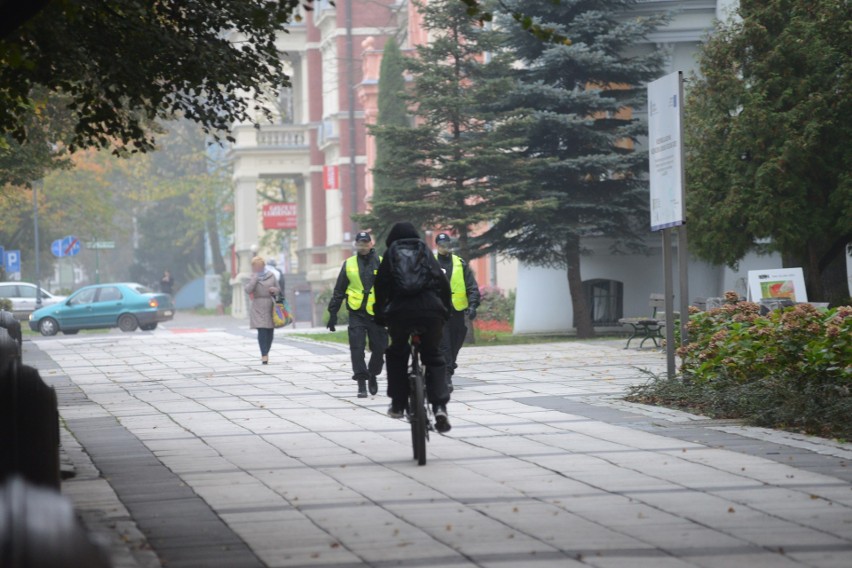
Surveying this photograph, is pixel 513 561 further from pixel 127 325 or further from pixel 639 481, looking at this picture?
pixel 127 325

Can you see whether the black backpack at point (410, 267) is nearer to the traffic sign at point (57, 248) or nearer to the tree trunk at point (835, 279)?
the tree trunk at point (835, 279)

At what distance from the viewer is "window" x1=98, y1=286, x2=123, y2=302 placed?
4497 centimetres

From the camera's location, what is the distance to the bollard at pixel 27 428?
23.5 feet

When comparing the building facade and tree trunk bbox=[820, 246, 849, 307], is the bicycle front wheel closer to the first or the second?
tree trunk bbox=[820, 246, 849, 307]

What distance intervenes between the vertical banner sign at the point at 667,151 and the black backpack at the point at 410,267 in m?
4.95

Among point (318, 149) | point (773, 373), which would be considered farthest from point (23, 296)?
point (773, 373)

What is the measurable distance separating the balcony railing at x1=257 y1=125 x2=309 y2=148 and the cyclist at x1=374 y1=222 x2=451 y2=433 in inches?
2081

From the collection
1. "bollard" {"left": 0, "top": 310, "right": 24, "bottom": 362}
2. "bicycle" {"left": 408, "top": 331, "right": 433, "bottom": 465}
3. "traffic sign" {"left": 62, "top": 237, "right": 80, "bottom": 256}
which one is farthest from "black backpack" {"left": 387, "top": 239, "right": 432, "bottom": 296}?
"traffic sign" {"left": 62, "top": 237, "right": 80, "bottom": 256}

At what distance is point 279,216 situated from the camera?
59.6 metres

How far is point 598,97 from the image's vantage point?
101 feet

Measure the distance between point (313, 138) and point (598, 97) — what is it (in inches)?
1313

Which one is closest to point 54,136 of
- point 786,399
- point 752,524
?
point 786,399

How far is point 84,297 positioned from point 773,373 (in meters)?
33.8

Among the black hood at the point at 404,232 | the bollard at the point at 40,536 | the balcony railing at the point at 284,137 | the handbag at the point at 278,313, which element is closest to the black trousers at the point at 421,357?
the black hood at the point at 404,232
